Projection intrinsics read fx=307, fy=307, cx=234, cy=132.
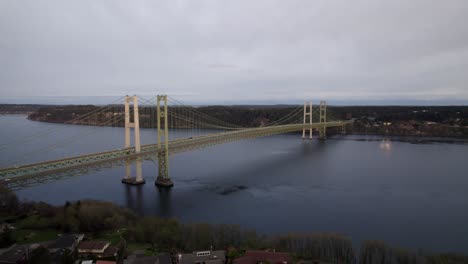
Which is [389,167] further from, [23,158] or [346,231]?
[23,158]

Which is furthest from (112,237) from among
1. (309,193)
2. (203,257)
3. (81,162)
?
(309,193)

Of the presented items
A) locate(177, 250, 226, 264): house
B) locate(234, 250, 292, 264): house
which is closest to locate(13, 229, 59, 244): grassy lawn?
locate(177, 250, 226, 264): house

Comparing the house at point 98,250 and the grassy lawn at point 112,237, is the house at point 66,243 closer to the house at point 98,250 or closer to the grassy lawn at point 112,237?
the house at point 98,250

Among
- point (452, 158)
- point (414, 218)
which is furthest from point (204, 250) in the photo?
point (452, 158)

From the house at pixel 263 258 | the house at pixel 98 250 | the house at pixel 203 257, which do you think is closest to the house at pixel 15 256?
the house at pixel 98 250

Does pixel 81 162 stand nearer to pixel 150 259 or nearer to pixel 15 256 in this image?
pixel 15 256

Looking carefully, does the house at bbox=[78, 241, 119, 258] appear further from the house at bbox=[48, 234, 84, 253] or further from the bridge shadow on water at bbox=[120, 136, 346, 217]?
the bridge shadow on water at bbox=[120, 136, 346, 217]
